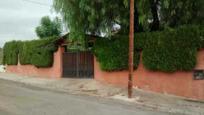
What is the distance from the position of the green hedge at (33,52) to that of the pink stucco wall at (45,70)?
1.31ft

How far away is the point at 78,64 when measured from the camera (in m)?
22.7

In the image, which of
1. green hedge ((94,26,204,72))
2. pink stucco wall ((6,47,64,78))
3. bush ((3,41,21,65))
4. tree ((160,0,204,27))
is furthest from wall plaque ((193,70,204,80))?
bush ((3,41,21,65))

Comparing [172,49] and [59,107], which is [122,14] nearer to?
[172,49]

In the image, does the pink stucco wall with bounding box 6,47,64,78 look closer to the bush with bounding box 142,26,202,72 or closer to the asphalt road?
the bush with bounding box 142,26,202,72

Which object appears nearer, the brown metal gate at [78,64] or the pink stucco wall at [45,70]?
the brown metal gate at [78,64]

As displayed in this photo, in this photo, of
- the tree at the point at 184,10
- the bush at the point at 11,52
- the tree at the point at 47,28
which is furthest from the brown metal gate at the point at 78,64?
the tree at the point at 47,28

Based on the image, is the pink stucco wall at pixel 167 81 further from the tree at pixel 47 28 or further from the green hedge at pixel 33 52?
the tree at pixel 47 28

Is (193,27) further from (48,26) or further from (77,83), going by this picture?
→ (48,26)

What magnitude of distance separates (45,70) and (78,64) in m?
4.25

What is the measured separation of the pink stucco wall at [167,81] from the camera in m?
15.4

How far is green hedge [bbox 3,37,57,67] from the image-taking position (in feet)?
81.7

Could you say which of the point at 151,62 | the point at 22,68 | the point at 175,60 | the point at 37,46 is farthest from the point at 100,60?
the point at 22,68

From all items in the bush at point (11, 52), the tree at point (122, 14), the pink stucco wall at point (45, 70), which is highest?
the tree at point (122, 14)

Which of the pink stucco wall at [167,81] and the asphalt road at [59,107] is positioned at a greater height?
the pink stucco wall at [167,81]
